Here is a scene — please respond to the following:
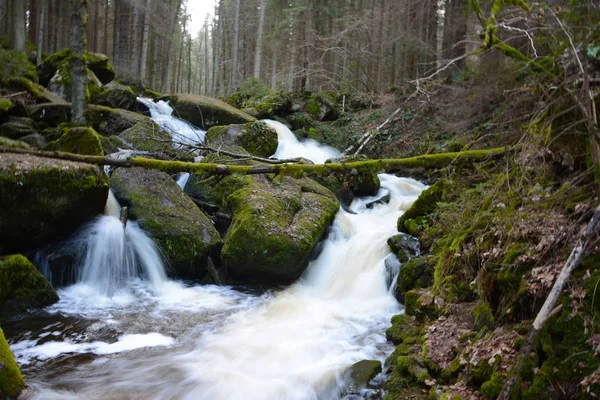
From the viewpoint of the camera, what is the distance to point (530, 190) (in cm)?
444

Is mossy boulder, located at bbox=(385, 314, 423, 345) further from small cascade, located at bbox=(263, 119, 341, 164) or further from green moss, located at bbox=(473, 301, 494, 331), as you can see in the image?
small cascade, located at bbox=(263, 119, 341, 164)

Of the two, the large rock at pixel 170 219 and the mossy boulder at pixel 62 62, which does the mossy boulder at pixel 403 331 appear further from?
the mossy boulder at pixel 62 62

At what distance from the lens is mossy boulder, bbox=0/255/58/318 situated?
6469 mm

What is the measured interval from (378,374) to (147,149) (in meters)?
7.96

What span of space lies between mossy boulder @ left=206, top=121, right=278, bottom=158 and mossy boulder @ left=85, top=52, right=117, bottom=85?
827cm

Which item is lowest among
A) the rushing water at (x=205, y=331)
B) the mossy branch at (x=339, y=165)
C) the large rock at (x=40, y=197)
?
the rushing water at (x=205, y=331)

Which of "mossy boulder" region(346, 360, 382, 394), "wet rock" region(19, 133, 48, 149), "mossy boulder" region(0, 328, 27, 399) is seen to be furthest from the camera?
"wet rock" region(19, 133, 48, 149)

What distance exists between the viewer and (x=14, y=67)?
1371 cm

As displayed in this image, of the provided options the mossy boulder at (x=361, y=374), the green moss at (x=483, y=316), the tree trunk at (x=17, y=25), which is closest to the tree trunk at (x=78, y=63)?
the tree trunk at (x=17, y=25)

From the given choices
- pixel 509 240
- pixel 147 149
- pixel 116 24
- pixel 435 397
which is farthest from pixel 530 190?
pixel 116 24

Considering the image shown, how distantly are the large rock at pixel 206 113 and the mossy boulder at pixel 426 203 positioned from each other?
799 cm

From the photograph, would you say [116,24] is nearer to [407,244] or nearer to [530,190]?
[407,244]

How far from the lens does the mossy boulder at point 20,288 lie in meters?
6.47

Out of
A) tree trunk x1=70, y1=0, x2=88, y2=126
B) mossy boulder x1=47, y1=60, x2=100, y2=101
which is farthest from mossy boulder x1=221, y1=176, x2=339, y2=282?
mossy boulder x1=47, y1=60, x2=100, y2=101
